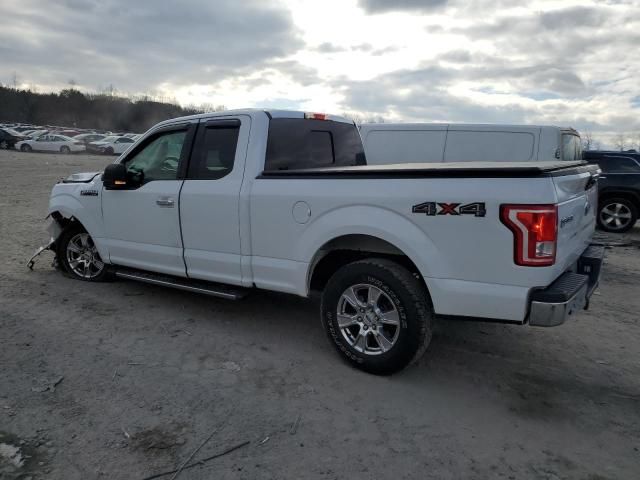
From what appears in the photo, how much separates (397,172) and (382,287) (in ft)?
2.66

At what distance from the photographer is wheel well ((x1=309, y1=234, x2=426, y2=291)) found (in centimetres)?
384

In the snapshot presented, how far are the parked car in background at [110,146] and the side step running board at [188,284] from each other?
35952 millimetres

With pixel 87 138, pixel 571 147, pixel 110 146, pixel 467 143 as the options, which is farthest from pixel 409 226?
pixel 87 138

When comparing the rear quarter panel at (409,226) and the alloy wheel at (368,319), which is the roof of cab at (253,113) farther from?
the alloy wheel at (368,319)

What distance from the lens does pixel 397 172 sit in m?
3.53

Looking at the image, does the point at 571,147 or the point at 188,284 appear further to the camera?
the point at 571,147

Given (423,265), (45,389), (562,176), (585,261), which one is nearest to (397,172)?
(423,265)


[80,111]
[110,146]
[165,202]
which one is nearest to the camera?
[165,202]

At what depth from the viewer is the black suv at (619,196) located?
10.6 meters

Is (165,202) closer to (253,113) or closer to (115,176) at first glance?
(115,176)

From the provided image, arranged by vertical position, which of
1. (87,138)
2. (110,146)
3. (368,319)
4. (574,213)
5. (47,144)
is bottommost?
(368,319)

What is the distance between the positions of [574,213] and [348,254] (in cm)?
169

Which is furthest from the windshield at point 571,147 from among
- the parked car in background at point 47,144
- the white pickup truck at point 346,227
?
the parked car in background at point 47,144

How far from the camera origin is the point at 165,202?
486 centimetres
